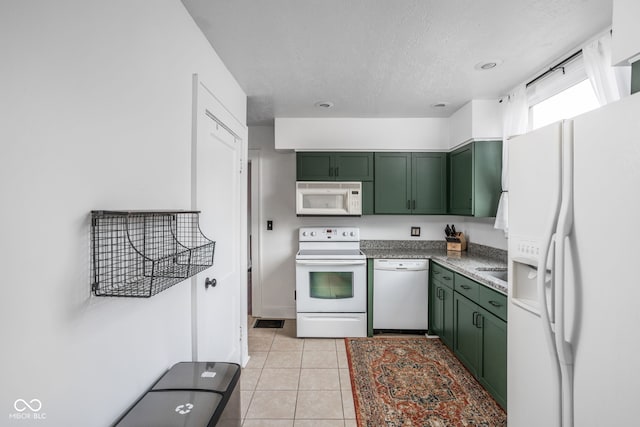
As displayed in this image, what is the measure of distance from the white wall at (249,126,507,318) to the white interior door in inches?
44.1

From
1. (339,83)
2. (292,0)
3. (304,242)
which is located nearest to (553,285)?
(292,0)

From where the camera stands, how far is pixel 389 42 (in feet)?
6.40

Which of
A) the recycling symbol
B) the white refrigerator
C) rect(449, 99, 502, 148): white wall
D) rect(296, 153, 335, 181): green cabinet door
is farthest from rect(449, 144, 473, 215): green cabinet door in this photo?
the recycling symbol

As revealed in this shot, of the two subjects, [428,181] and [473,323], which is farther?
[428,181]

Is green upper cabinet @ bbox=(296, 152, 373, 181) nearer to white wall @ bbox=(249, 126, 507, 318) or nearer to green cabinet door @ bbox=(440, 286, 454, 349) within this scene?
white wall @ bbox=(249, 126, 507, 318)

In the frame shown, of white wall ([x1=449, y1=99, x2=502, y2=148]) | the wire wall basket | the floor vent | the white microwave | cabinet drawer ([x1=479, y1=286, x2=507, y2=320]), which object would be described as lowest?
the floor vent

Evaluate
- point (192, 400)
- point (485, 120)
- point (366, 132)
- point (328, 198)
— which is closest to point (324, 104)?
point (366, 132)

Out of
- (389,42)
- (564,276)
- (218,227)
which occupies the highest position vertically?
(389,42)

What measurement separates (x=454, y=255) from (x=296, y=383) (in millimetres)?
2097

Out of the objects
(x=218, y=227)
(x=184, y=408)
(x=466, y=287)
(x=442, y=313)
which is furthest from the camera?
(x=442, y=313)

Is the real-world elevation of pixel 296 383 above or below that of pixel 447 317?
below

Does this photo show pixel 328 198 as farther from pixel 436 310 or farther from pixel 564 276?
pixel 564 276

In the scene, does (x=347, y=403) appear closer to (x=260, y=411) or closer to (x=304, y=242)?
(x=260, y=411)

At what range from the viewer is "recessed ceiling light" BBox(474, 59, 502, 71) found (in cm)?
221
